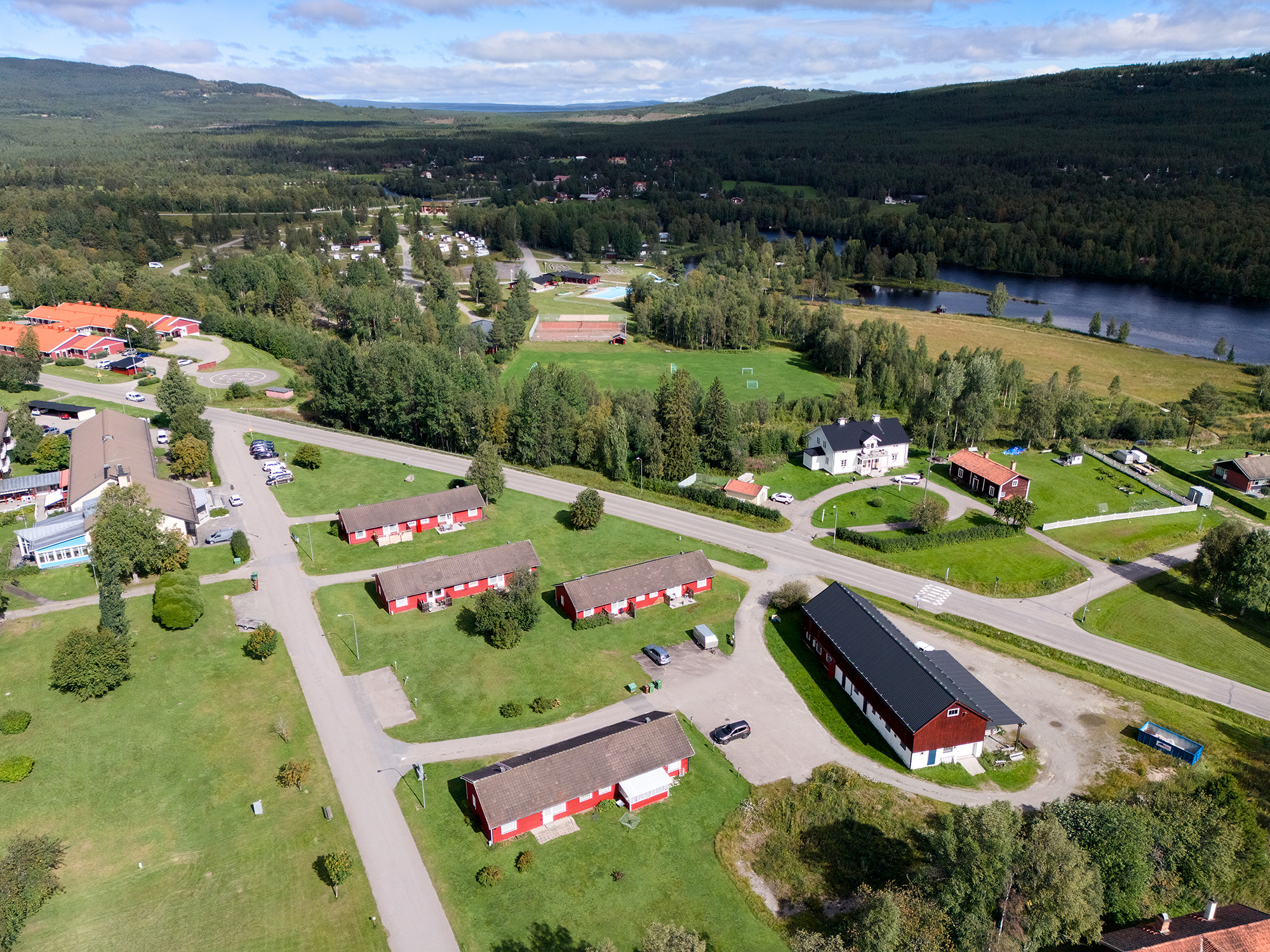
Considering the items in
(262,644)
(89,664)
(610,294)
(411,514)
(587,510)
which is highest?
(610,294)

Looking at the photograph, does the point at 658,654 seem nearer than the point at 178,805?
No

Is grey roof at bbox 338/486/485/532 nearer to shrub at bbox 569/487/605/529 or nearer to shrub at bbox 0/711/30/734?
shrub at bbox 569/487/605/529

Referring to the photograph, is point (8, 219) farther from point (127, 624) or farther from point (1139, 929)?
point (1139, 929)

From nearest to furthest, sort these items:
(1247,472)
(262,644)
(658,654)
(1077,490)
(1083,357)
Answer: (262,644) → (658,654) → (1247,472) → (1077,490) → (1083,357)

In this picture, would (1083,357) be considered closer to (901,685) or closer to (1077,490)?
(1077,490)

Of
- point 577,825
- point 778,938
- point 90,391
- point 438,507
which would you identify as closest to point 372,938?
point 577,825

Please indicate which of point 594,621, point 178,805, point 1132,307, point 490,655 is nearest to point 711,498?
point 594,621
